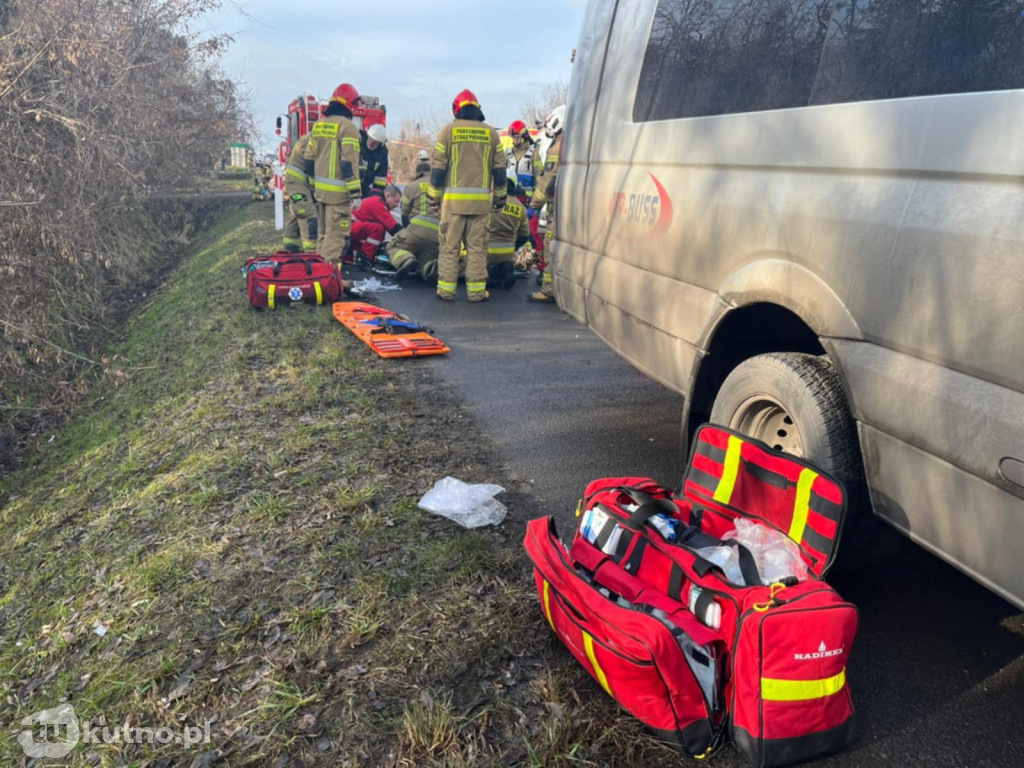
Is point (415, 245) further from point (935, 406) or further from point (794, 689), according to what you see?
point (794, 689)

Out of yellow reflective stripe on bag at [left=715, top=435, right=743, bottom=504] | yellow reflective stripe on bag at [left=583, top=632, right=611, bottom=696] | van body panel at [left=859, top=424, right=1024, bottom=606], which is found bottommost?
yellow reflective stripe on bag at [left=583, top=632, right=611, bottom=696]

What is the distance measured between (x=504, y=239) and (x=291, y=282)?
114 inches

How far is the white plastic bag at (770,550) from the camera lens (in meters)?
2.35

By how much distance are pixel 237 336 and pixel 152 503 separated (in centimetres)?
330

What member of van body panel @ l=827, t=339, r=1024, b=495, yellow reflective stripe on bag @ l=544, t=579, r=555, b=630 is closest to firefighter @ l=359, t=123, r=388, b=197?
yellow reflective stripe on bag @ l=544, t=579, r=555, b=630

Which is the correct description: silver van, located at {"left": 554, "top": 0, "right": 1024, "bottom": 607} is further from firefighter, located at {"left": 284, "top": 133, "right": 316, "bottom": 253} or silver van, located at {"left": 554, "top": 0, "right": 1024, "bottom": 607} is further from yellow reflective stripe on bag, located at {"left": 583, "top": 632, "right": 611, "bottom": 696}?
firefighter, located at {"left": 284, "top": 133, "right": 316, "bottom": 253}

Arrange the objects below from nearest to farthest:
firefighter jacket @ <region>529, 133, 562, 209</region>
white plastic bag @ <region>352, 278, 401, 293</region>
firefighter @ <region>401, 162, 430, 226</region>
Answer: firefighter jacket @ <region>529, 133, 562, 209</region> < white plastic bag @ <region>352, 278, 401, 293</region> < firefighter @ <region>401, 162, 430, 226</region>

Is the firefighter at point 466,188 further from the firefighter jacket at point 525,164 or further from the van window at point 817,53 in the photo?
the van window at point 817,53

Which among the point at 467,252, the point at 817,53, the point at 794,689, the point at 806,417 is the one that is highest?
the point at 817,53

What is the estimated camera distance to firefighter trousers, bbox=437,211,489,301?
27.9 ft

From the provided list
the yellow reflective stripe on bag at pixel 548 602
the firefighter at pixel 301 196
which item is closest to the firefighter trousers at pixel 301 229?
the firefighter at pixel 301 196

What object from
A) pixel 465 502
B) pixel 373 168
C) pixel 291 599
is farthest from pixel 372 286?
pixel 291 599

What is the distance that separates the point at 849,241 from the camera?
90.2 inches

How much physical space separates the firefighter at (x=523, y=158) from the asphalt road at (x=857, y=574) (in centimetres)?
497
